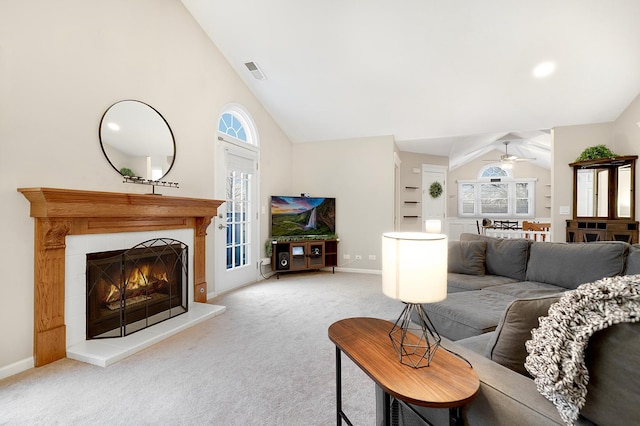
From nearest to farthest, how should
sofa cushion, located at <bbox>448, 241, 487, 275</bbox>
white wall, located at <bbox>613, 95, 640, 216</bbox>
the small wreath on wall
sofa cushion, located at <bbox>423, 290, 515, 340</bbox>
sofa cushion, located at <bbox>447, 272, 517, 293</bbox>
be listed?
sofa cushion, located at <bbox>423, 290, 515, 340</bbox> < sofa cushion, located at <bbox>447, 272, 517, 293</bbox> < sofa cushion, located at <bbox>448, 241, 487, 275</bbox> < white wall, located at <bbox>613, 95, 640, 216</bbox> < the small wreath on wall

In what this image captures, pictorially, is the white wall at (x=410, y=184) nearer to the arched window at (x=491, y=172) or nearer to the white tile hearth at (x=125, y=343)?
the arched window at (x=491, y=172)

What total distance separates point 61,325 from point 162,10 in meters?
3.28

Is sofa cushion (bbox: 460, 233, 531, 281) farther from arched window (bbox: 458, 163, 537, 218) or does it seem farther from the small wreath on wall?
arched window (bbox: 458, 163, 537, 218)

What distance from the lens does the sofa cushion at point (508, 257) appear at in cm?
324

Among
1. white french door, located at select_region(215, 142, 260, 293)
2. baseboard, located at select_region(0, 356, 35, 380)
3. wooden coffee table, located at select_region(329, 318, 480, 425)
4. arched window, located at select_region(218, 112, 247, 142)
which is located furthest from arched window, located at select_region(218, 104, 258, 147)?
wooden coffee table, located at select_region(329, 318, 480, 425)

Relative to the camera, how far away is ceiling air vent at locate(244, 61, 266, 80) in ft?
14.8

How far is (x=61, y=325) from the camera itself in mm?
2447

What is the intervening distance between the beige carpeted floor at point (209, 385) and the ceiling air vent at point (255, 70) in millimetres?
3502

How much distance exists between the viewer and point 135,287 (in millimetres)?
3070

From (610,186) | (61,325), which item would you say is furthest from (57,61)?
(610,186)

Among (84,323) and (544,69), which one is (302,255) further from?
(544,69)

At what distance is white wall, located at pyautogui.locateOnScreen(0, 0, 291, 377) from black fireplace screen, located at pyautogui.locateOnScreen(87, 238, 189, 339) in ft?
1.50

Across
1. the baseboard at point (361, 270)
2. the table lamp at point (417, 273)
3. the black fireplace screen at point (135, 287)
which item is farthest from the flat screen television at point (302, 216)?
the table lamp at point (417, 273)

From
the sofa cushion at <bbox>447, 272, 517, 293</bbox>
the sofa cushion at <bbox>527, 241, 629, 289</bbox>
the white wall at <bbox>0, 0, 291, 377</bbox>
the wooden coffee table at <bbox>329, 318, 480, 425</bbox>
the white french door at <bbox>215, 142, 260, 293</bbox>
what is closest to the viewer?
the wooden coffee table at <bbox>329, 318, 480, 425</bbox>
